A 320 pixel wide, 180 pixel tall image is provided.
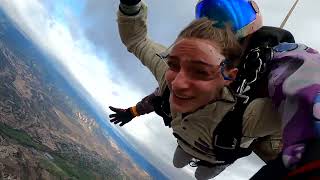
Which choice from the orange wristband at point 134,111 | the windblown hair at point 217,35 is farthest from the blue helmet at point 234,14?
the orange wristband at point 134,111

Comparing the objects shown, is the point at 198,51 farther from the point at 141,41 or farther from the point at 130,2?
the point at 141,41

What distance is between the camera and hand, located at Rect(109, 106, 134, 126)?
5.48m

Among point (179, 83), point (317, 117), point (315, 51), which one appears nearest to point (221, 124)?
point (179, 83)

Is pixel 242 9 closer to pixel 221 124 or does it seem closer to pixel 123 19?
pixel 221 124

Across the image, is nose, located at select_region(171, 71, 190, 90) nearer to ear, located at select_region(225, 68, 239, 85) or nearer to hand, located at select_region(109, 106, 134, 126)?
ear, located at select_region(225, 68, 239, 85)

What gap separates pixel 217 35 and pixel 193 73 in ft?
0.92

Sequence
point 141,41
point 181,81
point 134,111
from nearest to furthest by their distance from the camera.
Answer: point 181,81, point 141,41, point 134,111

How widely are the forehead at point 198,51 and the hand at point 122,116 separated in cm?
344

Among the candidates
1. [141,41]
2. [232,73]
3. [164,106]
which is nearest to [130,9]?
[141,41]

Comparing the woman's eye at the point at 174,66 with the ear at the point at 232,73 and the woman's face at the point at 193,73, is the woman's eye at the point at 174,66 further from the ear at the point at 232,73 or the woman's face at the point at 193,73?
the ear at the point at 232,73

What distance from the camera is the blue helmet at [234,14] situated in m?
2.33

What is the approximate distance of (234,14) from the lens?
7.79 ft

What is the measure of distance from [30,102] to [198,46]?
193 meters

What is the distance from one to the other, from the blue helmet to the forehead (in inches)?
9.2
